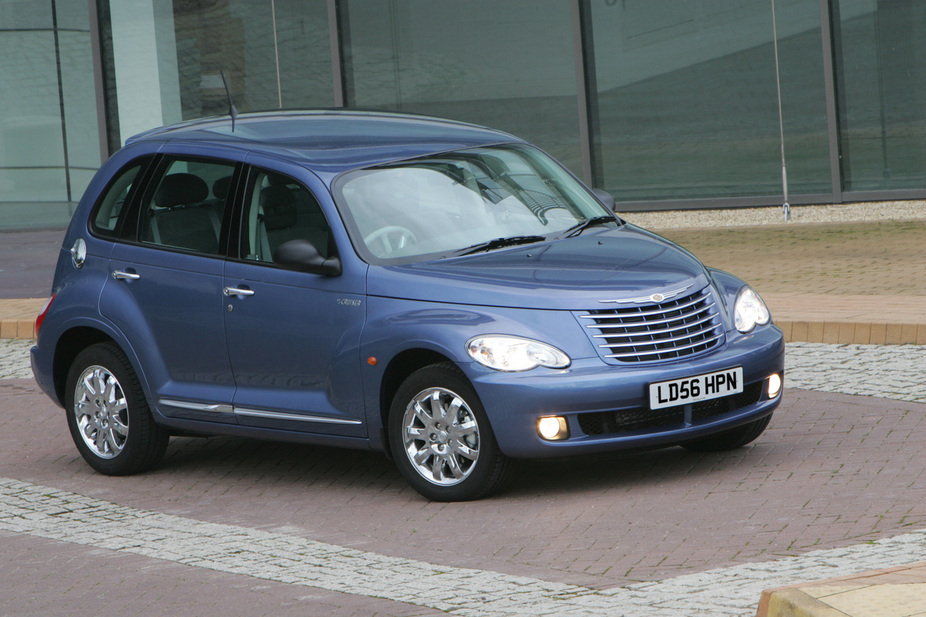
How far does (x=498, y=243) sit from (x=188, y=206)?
1.75m

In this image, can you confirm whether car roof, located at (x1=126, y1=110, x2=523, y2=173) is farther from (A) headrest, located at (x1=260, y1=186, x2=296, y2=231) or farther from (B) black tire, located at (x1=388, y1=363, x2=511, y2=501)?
(B) black tire, located at (x1=388, y1=363, x2=511, y2=501)

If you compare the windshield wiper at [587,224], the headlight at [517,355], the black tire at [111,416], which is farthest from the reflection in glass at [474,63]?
the headlight at [517,355]

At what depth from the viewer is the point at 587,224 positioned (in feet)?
26.6

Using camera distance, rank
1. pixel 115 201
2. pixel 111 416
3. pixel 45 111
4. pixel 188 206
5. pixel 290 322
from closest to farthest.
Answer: pixel 290 322 < pixel 188 206 < pixel 111 416 < pixel 115 201 < pixel 45 111

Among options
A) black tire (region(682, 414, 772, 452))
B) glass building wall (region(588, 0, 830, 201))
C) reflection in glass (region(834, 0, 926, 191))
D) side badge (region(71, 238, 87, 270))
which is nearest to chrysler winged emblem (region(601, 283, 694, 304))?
black tire (region(682, 414, 772, 452))

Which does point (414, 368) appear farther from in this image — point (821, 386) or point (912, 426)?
point (821, 386)

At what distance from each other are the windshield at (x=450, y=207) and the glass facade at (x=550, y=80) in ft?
36.9

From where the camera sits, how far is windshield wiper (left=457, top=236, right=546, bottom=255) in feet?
24.8

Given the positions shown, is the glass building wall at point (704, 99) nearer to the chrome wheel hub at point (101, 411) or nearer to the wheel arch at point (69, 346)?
the wheel arch at point (69, 346)

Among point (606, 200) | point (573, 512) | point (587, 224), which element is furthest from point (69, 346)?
point (573, 512)

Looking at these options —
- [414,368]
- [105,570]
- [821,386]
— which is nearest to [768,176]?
[821,386]

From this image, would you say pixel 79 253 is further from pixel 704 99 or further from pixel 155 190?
pixel 704 99

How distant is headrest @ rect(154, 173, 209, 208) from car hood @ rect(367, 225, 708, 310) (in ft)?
4.36

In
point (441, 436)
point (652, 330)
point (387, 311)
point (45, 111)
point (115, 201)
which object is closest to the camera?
point (652, 330)
